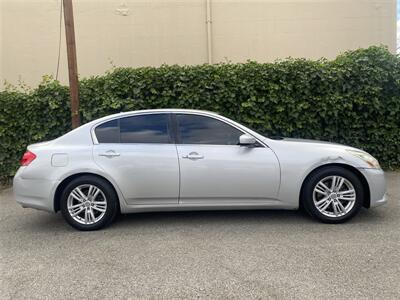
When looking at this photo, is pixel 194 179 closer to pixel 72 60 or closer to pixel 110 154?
pixel 110 154

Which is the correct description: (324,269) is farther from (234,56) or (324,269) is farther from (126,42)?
(126,42)

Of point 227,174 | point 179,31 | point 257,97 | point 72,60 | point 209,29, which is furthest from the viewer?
point 179,31

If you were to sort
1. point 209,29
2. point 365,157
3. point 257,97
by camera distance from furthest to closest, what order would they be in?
point 209,29 < point 257,97 < point 365,157

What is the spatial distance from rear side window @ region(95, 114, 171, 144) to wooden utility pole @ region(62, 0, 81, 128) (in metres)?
2.57

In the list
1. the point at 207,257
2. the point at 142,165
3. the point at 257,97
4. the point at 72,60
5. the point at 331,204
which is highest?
the point at 72,60

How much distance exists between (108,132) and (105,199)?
87cm

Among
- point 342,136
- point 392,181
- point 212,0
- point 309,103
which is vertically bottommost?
point 392,181

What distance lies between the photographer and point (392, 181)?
704 cm

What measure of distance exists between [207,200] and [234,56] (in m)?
7.06

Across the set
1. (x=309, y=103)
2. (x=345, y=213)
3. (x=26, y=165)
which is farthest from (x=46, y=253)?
(x=309, y=103)

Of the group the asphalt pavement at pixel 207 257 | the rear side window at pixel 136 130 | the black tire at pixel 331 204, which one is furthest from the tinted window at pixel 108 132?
the black tire at pixel 331 204

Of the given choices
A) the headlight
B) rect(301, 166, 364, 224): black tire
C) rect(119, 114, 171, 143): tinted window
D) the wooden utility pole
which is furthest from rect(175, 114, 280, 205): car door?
the wooden utility pole

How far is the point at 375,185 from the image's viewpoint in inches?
183

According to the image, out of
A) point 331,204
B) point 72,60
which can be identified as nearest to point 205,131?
point 331,204
